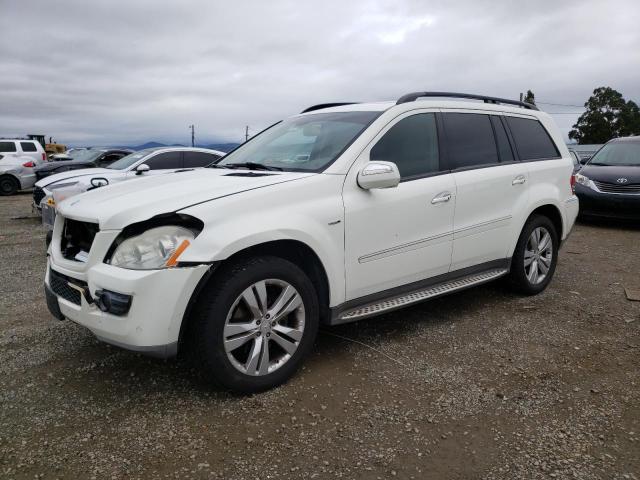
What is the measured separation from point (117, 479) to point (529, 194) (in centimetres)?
378

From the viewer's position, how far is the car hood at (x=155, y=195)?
2.60 m

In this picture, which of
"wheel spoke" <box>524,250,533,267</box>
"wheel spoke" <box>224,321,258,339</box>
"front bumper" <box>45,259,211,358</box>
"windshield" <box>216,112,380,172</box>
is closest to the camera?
"front bumper" <box>45,259,211,358</box>

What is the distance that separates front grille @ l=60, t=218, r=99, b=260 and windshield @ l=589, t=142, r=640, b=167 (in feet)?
30.9

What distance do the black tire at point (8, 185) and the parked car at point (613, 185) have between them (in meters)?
15.9

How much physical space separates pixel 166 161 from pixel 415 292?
6752 mm

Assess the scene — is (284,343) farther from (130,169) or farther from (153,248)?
(130,169)

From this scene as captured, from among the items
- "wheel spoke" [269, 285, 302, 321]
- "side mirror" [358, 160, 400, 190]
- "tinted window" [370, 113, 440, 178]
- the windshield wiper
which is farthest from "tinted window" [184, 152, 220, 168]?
"wheel spoke" [269, 285, 302, 321]

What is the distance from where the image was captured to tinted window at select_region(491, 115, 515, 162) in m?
4.28

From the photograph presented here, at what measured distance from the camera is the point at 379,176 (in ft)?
10.0

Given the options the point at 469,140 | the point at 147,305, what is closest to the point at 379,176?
the point at 469,140

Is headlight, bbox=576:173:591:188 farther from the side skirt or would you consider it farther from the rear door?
the side skirt

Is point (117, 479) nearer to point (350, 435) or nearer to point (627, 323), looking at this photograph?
point (350, 435)

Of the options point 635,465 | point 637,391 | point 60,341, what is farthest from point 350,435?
point 60,341

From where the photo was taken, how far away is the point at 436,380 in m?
3.05
